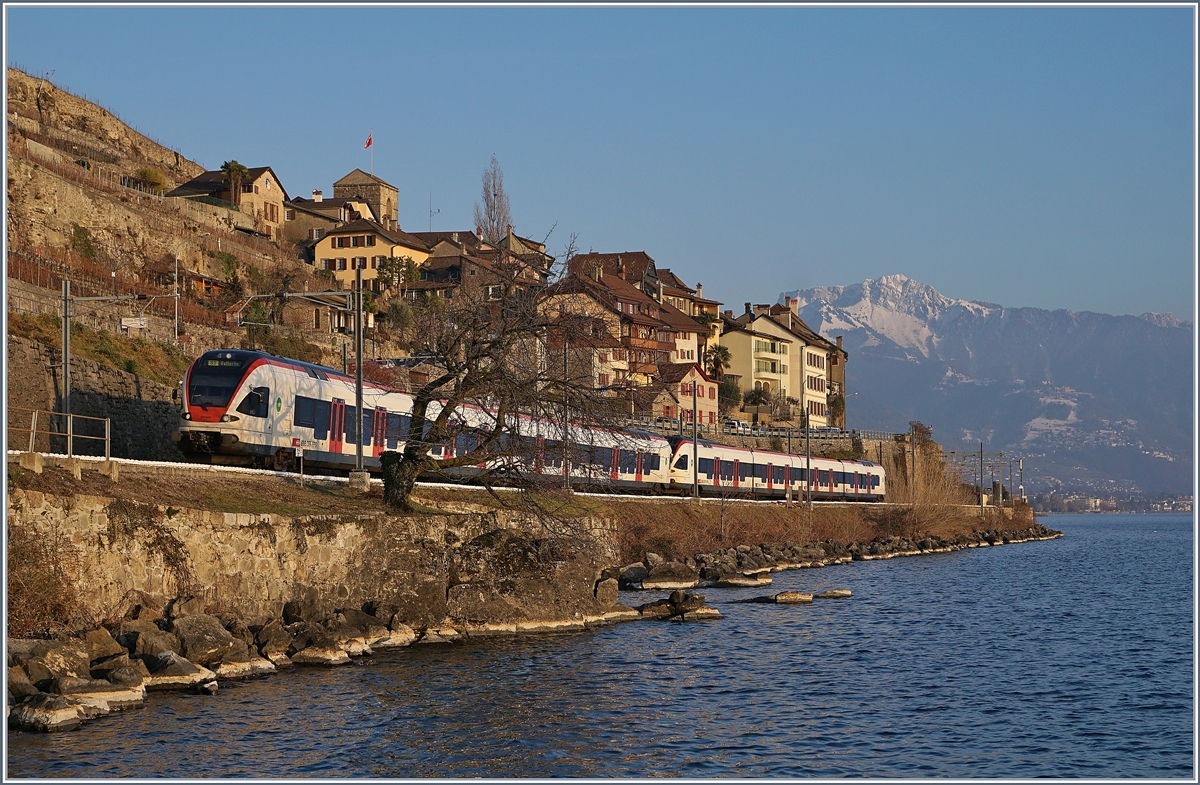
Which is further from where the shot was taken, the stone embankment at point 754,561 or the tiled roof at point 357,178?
the tiled roof at point 357,178

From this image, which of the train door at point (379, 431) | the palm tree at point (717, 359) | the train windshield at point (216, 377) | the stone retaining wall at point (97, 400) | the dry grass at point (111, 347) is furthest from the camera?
the palm tree at point (717, 359)

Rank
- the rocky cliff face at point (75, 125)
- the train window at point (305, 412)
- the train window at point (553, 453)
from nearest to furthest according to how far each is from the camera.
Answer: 1. the train window at point (553, 453)
2. the train window at point (305, 412)
3. the rocky cliff face at point (75, 125)

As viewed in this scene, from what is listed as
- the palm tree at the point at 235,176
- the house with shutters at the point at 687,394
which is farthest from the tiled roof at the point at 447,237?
the house with shutters at the point at 687,394

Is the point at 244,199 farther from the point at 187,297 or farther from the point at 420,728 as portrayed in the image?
the point at 420,728

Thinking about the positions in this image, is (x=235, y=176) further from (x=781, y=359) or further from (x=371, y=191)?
(x=781, y=359)

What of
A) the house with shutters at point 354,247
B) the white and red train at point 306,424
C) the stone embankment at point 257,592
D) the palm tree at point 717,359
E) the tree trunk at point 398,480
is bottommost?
the stone embankment at point 257,592

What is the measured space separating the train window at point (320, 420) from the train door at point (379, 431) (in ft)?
8.59

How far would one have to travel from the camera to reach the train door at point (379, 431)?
127 ft

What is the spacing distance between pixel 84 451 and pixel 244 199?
233ft

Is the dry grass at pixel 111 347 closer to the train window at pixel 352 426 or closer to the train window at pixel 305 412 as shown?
the train window at pixel 352 426

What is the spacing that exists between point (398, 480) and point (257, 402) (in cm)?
534

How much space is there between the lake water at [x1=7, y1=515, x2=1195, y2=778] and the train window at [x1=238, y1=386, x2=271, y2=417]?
980 cm

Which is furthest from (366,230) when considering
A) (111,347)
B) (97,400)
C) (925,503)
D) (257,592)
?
(257,592)

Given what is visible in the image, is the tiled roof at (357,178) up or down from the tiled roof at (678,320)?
up
